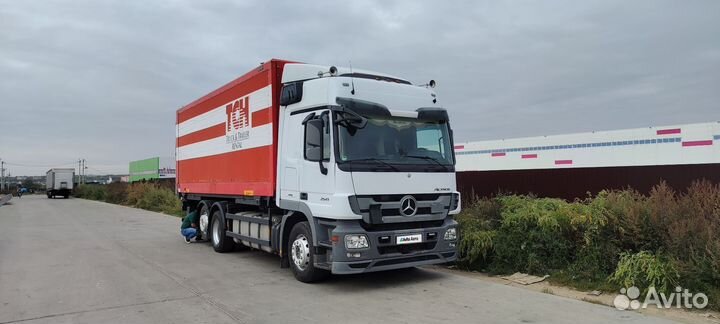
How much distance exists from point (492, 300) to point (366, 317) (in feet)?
5.89

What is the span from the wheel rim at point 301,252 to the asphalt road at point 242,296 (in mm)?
310

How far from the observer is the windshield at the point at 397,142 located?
7098 mm

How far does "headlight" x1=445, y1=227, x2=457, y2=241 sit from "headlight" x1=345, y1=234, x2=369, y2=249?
149cm

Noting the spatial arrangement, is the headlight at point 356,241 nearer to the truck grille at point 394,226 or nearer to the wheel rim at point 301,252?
the truck grille at point 394,226

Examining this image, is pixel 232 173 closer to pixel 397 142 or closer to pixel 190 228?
pixel 190 228

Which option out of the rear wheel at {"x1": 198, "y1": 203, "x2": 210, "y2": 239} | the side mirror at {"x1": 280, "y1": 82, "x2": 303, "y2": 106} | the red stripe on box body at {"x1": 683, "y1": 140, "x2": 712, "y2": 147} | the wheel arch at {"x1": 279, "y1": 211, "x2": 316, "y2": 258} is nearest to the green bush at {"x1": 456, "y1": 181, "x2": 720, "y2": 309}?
the wheel arch at {"x1": 279, "y1": 211, "x2": 316, "y2": 258}

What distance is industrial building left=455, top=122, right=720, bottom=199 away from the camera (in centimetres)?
1102

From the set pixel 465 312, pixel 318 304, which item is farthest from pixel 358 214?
pixel 465 312

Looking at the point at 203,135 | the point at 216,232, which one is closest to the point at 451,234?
the point at 216,232

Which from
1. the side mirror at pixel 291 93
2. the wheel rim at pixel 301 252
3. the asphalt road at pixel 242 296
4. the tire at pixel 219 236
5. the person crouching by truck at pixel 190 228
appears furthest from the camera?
the person crouching by truck at pixel 190 228

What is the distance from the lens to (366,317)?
19.2 feet

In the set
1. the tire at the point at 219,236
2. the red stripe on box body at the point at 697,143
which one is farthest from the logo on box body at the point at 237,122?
the red stripe on box body at the point at 697,143

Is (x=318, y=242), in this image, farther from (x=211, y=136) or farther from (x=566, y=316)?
(x=211, y=136)

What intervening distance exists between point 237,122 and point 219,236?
9.34 ft
